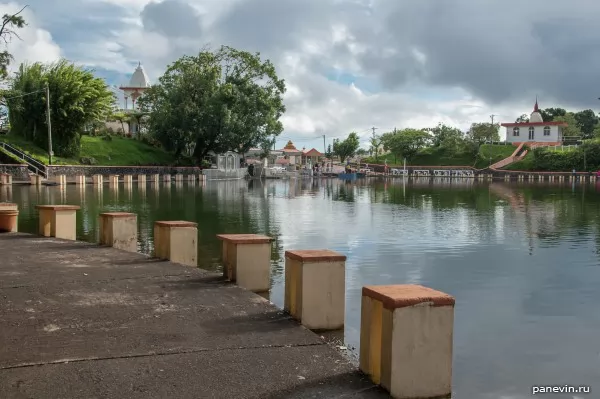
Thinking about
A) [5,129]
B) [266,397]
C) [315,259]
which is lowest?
[266,397]

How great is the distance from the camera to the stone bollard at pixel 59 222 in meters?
12.8

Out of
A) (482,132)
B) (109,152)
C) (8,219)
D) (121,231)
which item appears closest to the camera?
(121,231)

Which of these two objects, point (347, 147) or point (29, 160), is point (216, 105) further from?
point (347, 147)

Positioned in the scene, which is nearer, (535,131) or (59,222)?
(59,222)

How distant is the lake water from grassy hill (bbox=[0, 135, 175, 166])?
23.0 m

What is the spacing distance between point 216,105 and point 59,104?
14.5 meters

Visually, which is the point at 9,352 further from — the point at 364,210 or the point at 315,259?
the point at 364,210

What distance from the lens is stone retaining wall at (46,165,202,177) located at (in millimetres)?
48188

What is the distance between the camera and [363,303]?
482 cm

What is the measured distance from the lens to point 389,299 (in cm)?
427

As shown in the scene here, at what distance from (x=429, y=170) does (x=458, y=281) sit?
281 ft

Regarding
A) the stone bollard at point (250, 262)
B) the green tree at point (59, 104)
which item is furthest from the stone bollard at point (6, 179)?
the stone bollard at point (250, 262)

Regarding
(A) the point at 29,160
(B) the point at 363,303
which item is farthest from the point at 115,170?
(B) the point at 363,303

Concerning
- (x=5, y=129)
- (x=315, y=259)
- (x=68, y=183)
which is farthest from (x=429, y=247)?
(x=5, y=129)
